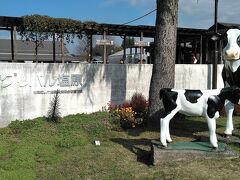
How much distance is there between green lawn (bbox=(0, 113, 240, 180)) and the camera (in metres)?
7.20

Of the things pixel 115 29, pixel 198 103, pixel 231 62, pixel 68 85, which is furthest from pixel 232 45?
pixel 115 29

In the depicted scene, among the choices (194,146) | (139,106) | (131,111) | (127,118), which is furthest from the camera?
(139,106)

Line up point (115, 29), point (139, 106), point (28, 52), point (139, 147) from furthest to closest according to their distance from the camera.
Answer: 1. point (28, 52)
2. point (115, 29)
3. point (139, 106)
4. point (139, 147)

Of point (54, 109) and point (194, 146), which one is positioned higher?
point (54, 109)

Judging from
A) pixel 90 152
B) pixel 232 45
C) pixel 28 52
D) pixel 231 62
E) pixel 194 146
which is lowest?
pixel 90 152

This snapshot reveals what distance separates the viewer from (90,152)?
8625mm

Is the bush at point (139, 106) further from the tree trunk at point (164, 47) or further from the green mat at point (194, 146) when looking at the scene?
the green mat at point (194, 146)

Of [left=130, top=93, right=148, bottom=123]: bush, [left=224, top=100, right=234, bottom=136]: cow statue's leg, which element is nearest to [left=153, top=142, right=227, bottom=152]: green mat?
[left=224, top=100, right=234, bottom=136]: cow statue's leg

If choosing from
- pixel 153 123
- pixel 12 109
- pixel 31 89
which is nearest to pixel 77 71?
pixel 31 89

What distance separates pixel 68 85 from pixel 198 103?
544 cm

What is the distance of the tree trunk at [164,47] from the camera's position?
408 inches

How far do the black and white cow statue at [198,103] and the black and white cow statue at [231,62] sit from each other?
1.05m

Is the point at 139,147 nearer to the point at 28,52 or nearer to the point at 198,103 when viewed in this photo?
the point at 198,103

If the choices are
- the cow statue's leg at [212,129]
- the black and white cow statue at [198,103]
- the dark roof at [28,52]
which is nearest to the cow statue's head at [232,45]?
the black and white cow statue at [198,103]
